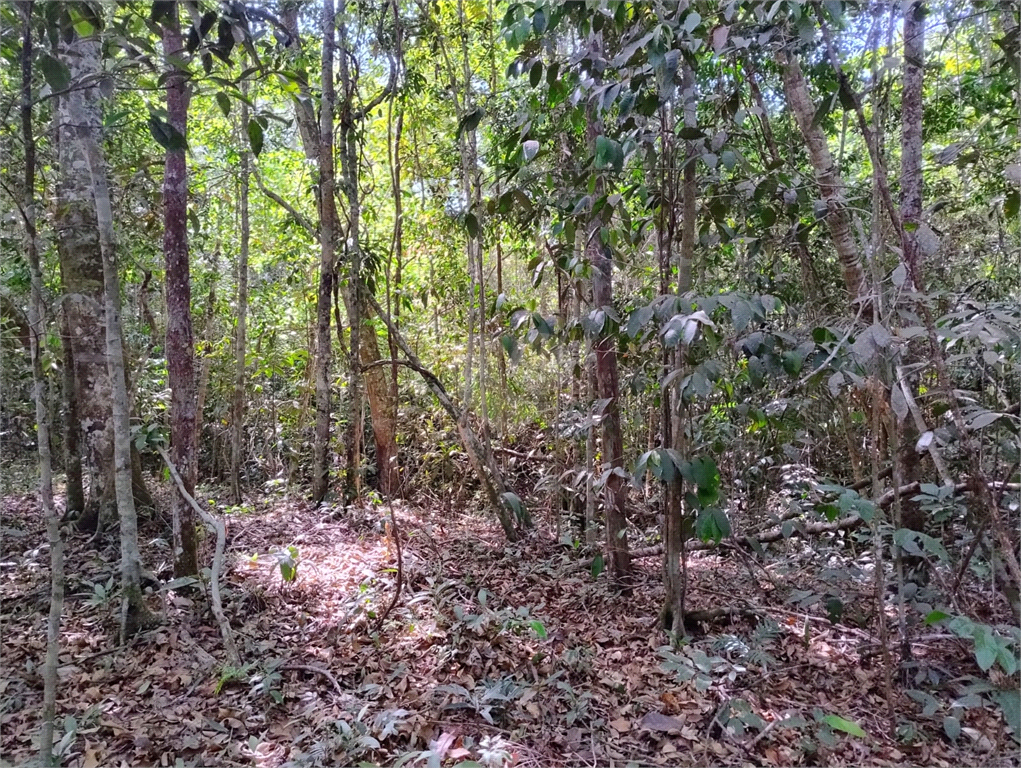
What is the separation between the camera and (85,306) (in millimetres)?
4074

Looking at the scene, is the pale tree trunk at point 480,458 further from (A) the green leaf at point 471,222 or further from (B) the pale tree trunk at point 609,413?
(A) the green leaf at point 471,222

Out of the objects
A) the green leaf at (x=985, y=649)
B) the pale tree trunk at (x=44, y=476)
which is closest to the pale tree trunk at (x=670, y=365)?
the green leaf at (x=985, y=649)

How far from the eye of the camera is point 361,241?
18.4 feet

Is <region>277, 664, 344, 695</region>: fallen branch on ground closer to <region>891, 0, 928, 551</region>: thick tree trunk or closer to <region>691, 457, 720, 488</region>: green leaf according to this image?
<region>691, 457, 720, 488</region>: green leaf

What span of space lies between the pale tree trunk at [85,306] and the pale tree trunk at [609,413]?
329cm

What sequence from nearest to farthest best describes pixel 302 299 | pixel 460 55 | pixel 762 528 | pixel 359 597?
pixel 359 597 < pixel 762 528 < pixel 460 55 < pixel 302 299

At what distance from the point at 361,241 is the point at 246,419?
3.43m

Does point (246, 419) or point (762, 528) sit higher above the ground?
point (246, 419)

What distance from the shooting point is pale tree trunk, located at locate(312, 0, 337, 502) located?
5.17 m

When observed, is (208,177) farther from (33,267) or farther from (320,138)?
(33,267)

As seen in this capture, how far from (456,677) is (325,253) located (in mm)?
3918

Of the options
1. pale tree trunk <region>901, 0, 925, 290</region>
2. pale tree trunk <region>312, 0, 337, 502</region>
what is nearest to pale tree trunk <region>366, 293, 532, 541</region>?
pale tree trunk <region>312, 0, 337, 502</region>

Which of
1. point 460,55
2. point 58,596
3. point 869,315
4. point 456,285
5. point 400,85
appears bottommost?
point 58,596

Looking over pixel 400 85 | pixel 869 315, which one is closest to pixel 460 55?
pixel 400 85
